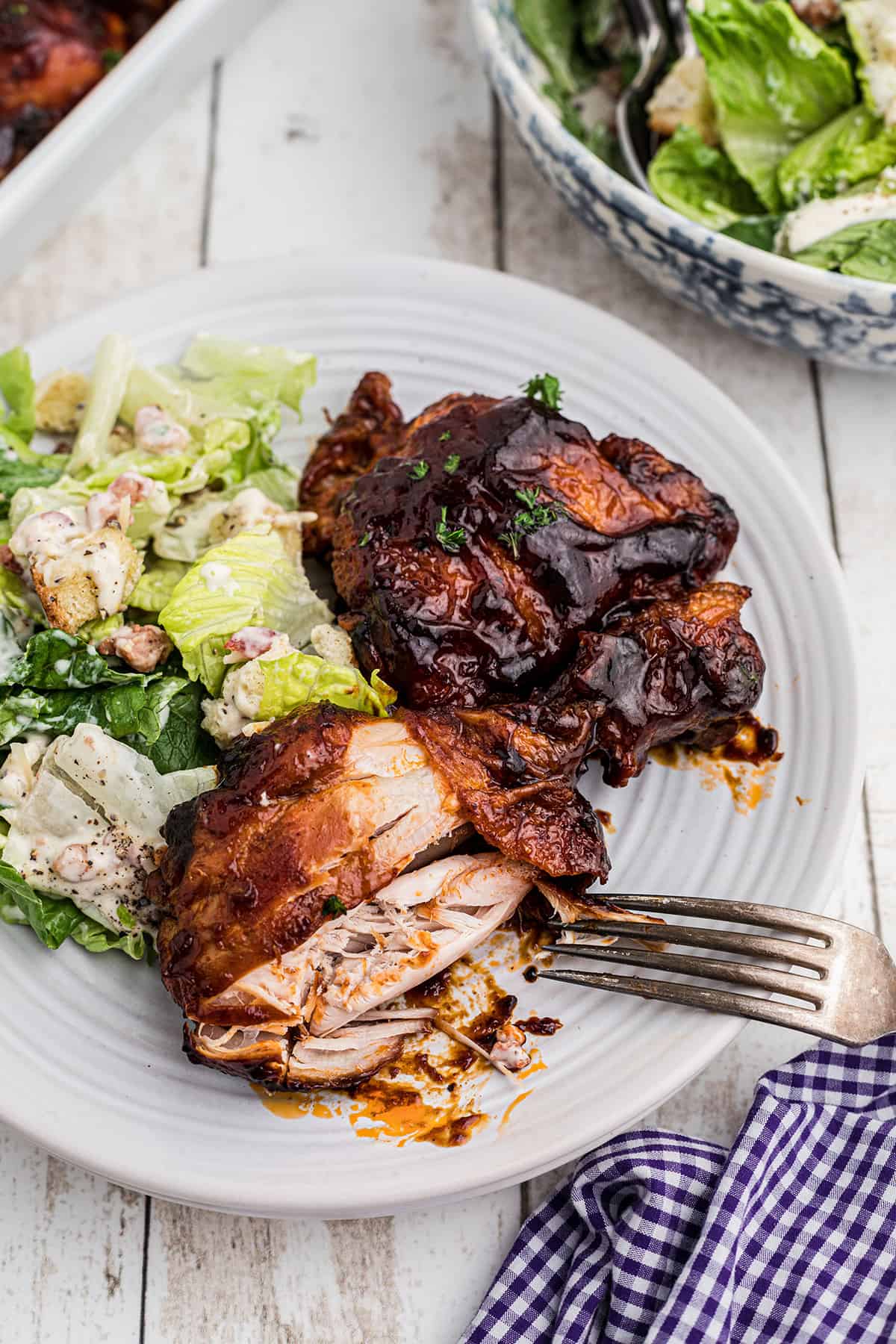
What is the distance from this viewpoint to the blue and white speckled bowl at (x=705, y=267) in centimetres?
456

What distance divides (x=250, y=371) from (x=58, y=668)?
1432mm

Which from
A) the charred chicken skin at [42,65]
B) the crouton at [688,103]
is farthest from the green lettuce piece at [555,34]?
the charred chicken skin at [42,65]

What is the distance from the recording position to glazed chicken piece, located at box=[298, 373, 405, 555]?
442 centimetres

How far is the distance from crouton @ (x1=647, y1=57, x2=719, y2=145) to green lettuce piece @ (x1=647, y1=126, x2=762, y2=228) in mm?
91

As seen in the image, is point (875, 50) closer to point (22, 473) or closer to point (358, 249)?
point (358, 249)

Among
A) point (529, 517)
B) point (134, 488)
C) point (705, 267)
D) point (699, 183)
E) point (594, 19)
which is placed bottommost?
point (134, 488)

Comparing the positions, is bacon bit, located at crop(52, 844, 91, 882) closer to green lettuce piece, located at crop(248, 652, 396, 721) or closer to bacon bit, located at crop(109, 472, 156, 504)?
green lettuce piece, located at crop(248, 652, 396, 721)

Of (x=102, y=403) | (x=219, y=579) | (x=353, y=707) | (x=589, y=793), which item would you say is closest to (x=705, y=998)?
(x=589, y=793)

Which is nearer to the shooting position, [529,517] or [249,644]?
[529,517]

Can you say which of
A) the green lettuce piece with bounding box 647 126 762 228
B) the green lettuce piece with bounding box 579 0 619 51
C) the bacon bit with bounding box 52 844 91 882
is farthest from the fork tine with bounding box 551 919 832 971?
the green lettuce piece with bounding box 579 0 619 51

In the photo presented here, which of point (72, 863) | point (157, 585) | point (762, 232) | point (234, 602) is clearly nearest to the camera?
point (72, 863)

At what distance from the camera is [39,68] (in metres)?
5.88

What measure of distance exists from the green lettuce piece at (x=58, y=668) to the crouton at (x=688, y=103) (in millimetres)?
3267

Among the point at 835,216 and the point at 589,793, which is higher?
the point at 835,216
